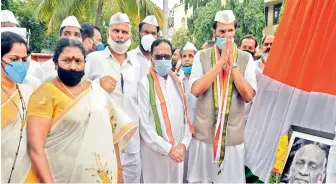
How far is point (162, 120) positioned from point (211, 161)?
21.6 inches

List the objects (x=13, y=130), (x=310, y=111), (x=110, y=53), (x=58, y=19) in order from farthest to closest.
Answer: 1. (x=58, y=19)
2. (x=110, y=53)
3. (x=310, y=111)
4. (x=13, y=130)

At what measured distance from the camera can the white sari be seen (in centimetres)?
263

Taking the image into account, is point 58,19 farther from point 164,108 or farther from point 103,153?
point 103,153

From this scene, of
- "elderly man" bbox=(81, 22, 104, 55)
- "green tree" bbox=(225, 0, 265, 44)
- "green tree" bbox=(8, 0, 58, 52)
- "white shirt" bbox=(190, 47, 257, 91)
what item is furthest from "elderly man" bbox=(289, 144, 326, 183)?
"green tree" bbox=(8, 0, 58, 52)

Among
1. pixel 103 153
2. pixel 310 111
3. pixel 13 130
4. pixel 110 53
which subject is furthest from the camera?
pixel 110 53

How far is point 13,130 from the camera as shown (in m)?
2.55

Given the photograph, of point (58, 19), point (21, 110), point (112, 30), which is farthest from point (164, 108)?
point (58, 19)

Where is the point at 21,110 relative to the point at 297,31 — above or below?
below

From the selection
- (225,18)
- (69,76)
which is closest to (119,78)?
(225,18)

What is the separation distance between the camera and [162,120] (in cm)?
394

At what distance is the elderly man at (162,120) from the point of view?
12.9 ft

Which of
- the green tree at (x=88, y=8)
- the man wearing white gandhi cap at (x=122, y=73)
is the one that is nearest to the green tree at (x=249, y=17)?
the green tree at (x=88, y=8)

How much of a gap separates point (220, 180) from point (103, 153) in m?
1.46

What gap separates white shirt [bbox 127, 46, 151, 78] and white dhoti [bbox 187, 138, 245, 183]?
1.04m
